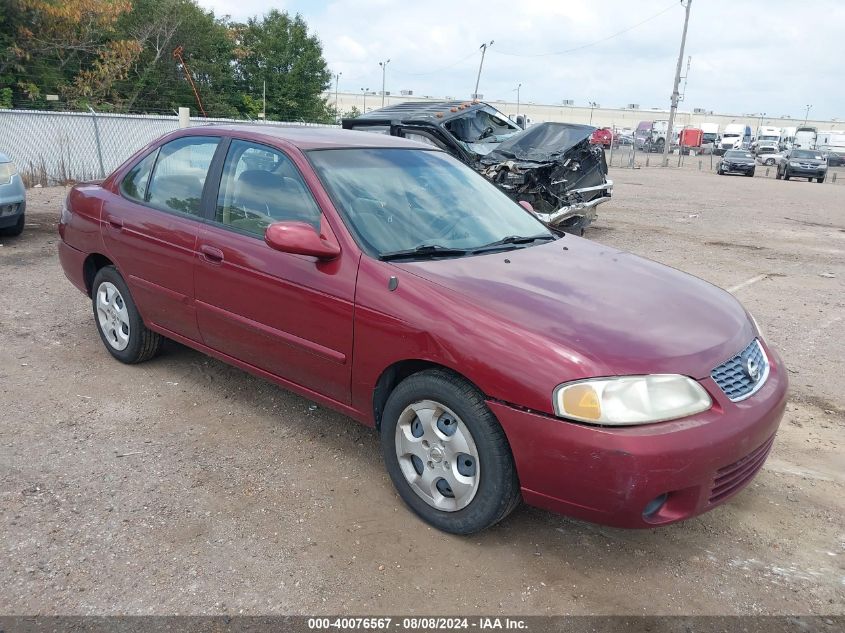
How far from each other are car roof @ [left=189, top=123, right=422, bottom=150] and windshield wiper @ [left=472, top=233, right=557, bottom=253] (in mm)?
922

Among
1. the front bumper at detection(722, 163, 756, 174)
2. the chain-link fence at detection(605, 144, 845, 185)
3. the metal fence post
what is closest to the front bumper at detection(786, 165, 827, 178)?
the chain-link fence at detection(605, 144, 845, 185)

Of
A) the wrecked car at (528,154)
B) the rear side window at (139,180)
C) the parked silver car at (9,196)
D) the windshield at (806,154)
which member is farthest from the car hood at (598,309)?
the windshield at (806,154)

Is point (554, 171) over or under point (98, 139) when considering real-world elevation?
under

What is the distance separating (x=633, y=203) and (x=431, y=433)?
15607mm

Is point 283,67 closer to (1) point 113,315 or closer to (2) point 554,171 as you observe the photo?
(2) point 554,171

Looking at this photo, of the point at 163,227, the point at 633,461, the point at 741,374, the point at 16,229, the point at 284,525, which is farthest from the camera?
the point at 16,229

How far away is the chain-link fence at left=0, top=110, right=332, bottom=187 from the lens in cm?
1392

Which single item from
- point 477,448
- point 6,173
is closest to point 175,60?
point 6,173

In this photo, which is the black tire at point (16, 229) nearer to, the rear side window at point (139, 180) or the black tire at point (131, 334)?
the black tire at point (131, 334)

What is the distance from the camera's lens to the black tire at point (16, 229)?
847 centimetres

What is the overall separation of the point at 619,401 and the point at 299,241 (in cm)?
155

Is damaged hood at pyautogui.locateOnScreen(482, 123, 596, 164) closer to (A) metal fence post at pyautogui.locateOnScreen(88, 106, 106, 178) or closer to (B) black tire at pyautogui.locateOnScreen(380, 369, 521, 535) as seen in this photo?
(B) black tire at pyautogui.locateOnScreen(380, 369, 521, 535)

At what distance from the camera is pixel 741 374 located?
2.83 m

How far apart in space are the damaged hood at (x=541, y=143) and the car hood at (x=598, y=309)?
681cm
